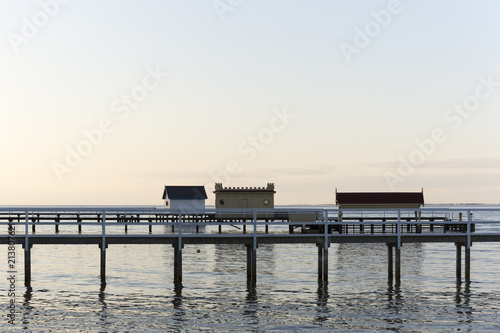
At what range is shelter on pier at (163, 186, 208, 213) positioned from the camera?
89000 millimetres

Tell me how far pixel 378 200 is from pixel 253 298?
34544mm

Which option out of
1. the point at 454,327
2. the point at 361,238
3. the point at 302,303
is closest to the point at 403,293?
the point at 361,238

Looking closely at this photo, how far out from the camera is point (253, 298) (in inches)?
1250

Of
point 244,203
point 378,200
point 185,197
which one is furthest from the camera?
point 185,197

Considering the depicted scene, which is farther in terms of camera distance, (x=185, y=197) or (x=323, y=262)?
(x=185, y=197)

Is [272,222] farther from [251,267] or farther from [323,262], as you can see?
[251,267]

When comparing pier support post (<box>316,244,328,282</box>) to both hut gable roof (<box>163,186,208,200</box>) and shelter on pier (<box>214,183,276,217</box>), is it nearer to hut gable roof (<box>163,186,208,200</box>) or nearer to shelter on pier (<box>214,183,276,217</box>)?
shelter on pier (<box>214,183,276,217</box>)

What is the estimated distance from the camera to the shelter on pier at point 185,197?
89000mm

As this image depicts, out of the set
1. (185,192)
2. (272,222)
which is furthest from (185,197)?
(272,222)

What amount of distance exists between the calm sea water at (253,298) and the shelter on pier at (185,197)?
37.5 meters

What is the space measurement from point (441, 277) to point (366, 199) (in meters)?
23.1

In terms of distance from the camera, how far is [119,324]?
2566 cm

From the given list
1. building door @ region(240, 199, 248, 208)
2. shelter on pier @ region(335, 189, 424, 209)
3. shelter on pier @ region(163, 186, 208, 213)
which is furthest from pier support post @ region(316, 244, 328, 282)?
shelter on pier @ region(163, 186, 208, 213)

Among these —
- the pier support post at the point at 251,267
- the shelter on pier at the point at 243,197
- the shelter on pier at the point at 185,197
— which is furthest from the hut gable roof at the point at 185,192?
the pier support post at the point at 251,267
